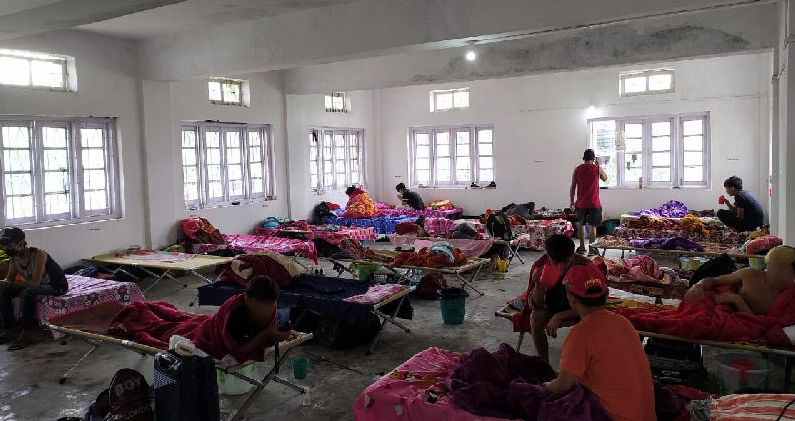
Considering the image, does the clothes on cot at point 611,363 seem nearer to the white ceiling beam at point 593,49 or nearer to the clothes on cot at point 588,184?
the white ceiling beam at point 593,49

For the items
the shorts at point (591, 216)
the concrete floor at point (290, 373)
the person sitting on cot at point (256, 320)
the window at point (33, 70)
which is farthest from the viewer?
the shorts at point (591, 216)

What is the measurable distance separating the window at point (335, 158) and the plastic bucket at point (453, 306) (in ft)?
22.7

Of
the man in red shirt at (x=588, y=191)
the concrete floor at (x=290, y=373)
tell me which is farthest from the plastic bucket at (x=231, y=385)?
the man in red shirt at (x=588, y=191)

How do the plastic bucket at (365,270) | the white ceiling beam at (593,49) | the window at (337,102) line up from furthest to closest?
the window at (337,102) → the plastic bucket at (365,270) → the white ceiling beam at (593,49)

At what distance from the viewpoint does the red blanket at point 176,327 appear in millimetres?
4082

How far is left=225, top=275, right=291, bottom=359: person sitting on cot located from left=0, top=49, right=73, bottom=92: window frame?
223 inches

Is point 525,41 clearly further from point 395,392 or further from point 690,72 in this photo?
point 395,392

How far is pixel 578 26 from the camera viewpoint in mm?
6227

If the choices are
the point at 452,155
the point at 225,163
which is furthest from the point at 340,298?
the point at 452,155

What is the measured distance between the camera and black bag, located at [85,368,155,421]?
3648 millimetres

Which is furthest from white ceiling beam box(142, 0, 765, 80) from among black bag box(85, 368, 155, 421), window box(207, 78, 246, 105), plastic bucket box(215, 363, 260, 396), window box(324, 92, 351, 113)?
black bag box(85, 368, 155, 421)

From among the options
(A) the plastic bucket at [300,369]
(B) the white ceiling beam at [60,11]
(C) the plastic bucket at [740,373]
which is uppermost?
(B) the white ceiling beam at [60,11]

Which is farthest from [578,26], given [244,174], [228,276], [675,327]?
[244,174]

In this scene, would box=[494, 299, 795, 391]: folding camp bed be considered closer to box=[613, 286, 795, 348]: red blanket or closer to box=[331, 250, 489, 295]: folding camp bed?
box=[613, 286, 795, 348]: red blanket
